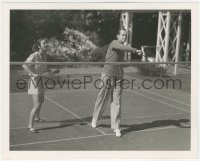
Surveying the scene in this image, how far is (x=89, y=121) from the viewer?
333 inches

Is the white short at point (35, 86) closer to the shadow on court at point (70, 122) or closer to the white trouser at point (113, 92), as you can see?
the shadow on court at point (70, 122)

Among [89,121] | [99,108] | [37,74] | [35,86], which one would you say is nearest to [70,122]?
[89,121]

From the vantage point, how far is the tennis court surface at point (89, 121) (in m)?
7.31

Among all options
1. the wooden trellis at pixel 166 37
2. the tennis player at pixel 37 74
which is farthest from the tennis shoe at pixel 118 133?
the wooden trellis at pixel 166 37

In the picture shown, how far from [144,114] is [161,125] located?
68 cm

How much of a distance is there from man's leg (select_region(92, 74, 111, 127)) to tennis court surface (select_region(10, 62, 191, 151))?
0.84 feet

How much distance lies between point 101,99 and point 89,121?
28.2 inches

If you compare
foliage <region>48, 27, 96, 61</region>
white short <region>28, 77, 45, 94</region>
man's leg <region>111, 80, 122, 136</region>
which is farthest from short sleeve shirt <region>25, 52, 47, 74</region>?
foliage <region>48, 27, 96, 61</region>

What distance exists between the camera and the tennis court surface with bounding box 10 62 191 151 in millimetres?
7312

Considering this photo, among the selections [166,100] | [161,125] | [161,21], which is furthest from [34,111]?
[161,21]

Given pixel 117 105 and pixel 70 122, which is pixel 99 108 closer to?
pixel 117 105

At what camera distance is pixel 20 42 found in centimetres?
1933
